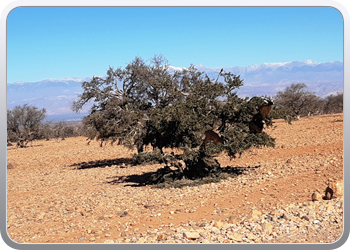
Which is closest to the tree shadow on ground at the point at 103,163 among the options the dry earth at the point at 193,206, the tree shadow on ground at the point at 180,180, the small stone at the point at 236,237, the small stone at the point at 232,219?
the dry earth at the point at 193,206

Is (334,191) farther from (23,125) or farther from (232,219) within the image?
(23,125)

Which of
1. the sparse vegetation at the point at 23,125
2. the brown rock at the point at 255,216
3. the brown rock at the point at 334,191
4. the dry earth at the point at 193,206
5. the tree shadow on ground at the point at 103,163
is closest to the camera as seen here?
the dry earth at the point at 193,206

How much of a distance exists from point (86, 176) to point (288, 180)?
970 centimetres

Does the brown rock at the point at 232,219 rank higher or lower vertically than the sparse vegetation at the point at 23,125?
lower

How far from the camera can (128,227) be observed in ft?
25.8

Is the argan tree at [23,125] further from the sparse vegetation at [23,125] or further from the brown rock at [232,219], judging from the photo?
the brown rock at [232,219]

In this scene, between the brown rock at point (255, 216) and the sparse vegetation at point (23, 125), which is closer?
the brown rock at point (255, 216)

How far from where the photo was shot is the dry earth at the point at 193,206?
20.4ft

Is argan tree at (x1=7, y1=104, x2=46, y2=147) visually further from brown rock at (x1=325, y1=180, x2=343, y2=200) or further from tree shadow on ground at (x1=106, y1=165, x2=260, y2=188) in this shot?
brown rock at (x1=325, y1=180, x2=343, y2=200)

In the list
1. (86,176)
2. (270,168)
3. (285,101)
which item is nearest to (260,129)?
(270,168)

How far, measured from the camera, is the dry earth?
6223mm

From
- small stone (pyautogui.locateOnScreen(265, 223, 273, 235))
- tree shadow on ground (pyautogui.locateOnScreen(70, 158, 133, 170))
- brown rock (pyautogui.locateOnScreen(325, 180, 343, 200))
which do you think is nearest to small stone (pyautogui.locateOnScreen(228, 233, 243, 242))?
small stone (pyautogui.locateOnScreen(265, 223, 273, 235))

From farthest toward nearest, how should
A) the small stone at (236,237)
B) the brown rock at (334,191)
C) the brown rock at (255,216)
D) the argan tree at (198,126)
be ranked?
1. the argan tree at (198,126)
2. the brown rock at (334,191)
3. the brown rock at (255,216)
4. the small stone at (236,237)

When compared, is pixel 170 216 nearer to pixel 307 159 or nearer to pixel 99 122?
pixel 307 159
